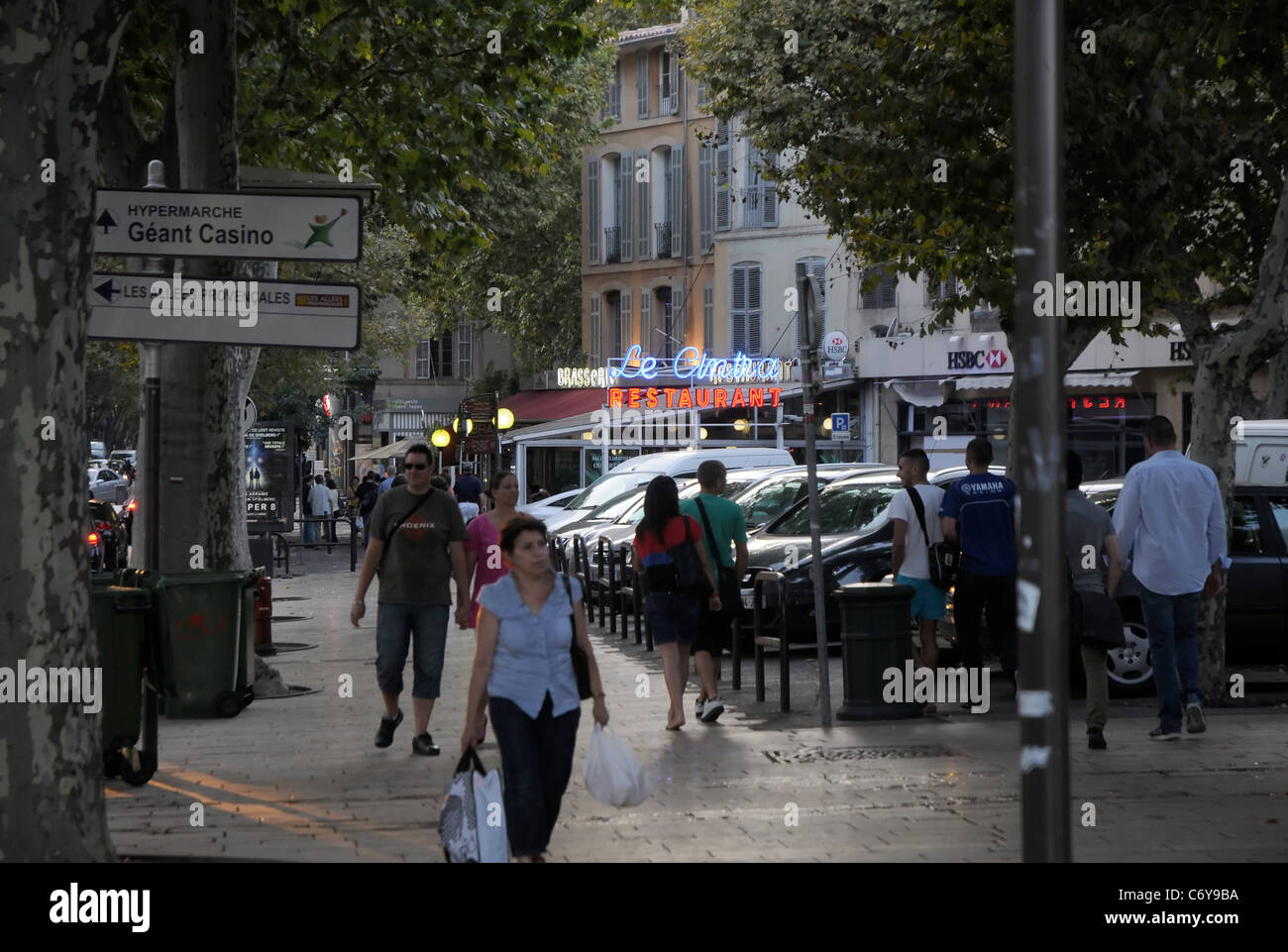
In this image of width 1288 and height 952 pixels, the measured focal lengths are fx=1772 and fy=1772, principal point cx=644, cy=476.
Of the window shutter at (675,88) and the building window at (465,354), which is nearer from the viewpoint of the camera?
the window shutter at (675,88)

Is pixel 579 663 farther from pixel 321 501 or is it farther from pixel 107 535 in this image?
pixel 321 501

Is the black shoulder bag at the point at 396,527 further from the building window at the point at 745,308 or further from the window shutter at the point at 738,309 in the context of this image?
the window shutter at the point at 738,309

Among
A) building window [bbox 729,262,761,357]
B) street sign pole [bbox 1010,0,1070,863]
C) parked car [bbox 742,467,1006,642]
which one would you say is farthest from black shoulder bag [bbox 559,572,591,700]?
building window [bbox 729,262,761,357]

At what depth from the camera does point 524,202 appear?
4884cm

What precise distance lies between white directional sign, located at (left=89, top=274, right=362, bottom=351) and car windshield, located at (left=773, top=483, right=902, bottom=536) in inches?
311

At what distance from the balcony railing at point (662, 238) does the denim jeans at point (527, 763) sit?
40392mm

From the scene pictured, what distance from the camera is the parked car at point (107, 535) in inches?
965

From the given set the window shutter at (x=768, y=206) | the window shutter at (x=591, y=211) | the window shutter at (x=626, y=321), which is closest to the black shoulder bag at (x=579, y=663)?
the window shutter at (x=768, y=206)

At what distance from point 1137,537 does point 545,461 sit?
36451mm

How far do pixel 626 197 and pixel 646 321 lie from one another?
11.7 ft

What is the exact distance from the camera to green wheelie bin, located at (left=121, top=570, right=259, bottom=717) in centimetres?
1198

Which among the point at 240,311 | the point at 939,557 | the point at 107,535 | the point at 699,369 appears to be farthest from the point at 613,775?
the point at 699,369

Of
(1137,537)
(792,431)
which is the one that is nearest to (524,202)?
(792,431)

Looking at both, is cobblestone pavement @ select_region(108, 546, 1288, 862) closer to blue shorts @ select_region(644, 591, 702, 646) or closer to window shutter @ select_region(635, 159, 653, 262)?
blue shorts @ select_region(644, 591, 702, 646)
